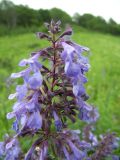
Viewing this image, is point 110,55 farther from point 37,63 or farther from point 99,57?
point 37,63

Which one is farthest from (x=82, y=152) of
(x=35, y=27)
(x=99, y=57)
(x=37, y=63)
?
(x=35, y=27)

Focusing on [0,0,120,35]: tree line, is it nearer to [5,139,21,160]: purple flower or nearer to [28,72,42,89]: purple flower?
[5,139,21,160]: purple flower

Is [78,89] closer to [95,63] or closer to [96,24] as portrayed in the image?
[95,63]

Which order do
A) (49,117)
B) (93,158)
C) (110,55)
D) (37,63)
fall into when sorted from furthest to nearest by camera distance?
1. (110,55)
2. (93,158)
3. (49,117)
4. (37,63)

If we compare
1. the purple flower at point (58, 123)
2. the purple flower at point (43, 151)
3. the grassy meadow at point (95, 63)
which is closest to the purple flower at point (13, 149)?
the purple flower at point (43, 151)

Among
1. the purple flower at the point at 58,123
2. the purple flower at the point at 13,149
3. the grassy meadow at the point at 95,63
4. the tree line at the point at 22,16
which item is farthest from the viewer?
the tree line at the point at 22,16

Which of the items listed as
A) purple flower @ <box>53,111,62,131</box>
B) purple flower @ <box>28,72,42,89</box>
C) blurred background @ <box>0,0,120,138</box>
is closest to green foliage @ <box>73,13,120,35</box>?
blurred background @ <box>0,0,120,138</box>

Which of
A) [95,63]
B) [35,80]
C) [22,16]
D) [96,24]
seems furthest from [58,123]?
[96,24]

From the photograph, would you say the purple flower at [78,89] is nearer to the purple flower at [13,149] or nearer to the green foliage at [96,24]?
the purple flower at [13,149]
